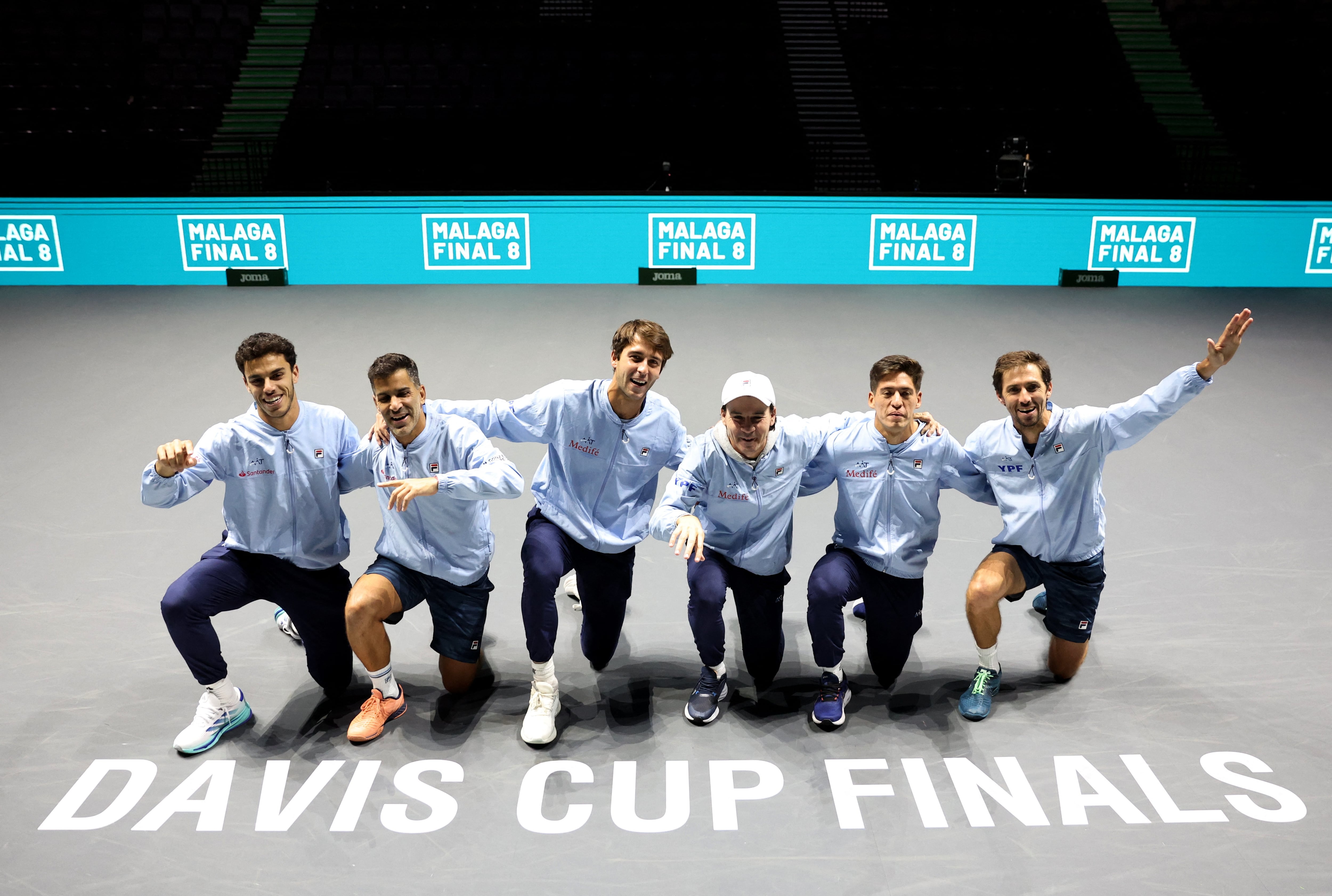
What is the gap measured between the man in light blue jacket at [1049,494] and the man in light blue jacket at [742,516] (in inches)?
27.8

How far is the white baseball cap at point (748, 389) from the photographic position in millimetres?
4336

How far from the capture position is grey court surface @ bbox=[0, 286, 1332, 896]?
3.73 m

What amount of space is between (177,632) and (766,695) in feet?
8.51

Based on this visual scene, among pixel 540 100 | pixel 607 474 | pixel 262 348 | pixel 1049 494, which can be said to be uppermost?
pixel 540 100

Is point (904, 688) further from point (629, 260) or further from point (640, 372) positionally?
point (629, 260)

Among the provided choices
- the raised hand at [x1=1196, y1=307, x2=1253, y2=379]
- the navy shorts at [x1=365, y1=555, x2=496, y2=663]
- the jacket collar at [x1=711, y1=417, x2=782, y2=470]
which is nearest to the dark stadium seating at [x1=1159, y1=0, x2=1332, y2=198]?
Result: the raised hand at [x1=1196, y1=307, x2=1253, y2=379]

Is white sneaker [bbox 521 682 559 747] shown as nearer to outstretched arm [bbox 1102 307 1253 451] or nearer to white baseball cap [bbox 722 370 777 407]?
white baseball cap [bbox 722 370 777 407]

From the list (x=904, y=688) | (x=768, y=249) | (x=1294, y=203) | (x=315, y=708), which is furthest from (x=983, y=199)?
(x=315, y=708)

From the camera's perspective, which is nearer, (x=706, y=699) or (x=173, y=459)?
(x=173, y=459)

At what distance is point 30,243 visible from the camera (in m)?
13.4

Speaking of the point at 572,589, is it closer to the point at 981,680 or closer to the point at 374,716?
the point at 374,716

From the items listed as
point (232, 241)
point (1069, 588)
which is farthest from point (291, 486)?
point (232, 241)

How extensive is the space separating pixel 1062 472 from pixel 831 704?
1.49m

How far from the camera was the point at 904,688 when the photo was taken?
192 inches
